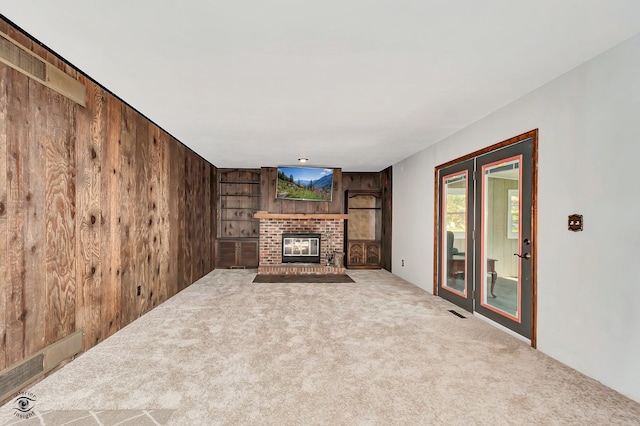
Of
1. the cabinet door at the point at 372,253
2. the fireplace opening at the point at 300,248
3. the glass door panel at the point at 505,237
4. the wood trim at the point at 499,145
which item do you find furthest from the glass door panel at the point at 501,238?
the fireplace opening at the point at 300,248

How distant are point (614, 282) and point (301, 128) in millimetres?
3368

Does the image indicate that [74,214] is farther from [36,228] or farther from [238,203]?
[238,203]

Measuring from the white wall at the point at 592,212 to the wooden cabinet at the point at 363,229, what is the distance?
15.3ft

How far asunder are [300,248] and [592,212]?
18.0 ft

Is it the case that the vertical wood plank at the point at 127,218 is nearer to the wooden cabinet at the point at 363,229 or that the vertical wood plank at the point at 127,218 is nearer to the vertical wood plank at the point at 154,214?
the vertical wood plank at the point at 154,214

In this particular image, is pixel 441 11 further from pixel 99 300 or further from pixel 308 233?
pixel 308 233

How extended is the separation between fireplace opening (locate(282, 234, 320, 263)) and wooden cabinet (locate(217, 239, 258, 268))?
72 centimetres

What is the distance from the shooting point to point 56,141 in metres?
2.36

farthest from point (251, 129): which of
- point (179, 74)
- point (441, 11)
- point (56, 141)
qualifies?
point (441, 11)

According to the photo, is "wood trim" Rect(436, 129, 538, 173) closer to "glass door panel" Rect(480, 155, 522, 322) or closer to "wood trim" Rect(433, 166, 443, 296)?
"glass door panel" Rect(480, 155, 522, 322)

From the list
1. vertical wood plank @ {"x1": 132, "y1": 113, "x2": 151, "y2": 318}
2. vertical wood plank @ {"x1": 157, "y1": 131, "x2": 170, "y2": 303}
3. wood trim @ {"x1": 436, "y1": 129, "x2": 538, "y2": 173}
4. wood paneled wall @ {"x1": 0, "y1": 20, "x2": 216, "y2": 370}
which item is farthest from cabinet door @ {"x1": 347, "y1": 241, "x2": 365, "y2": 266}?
vertical wood plank @ {"x1": 132, "y1": 113, "x2": 151, "y2": 318}

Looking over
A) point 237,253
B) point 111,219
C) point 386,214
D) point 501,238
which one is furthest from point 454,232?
point 237,253

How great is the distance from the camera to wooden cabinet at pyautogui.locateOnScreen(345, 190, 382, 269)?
7.52 meters

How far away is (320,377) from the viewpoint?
2320 millimetres
